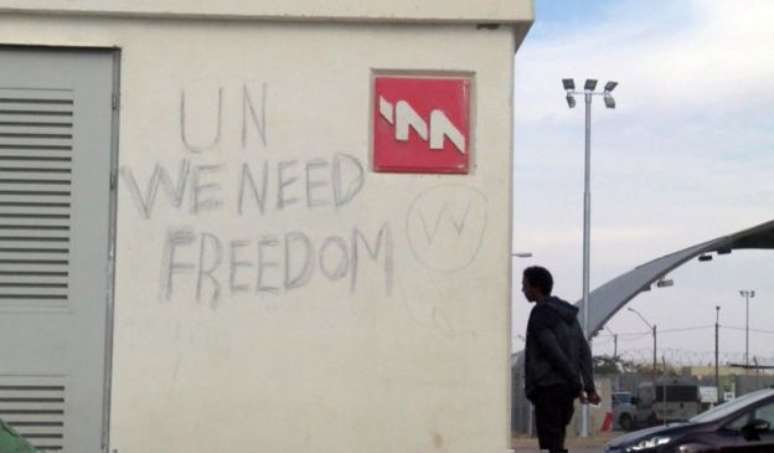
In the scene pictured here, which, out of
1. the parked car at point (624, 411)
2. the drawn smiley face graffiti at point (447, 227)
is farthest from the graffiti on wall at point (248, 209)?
the parked car at point (624, 411)

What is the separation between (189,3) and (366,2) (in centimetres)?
78

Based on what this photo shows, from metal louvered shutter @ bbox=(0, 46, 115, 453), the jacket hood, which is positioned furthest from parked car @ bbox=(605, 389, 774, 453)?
metal louvered shutter @ bbox=(0, 46, 115, 453)

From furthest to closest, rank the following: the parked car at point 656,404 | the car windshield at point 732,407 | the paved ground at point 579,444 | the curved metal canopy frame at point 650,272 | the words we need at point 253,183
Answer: the parked car at point 656,404
the curved metal canopy frame at point 650,272
the paved ground at point 579,444
the car windshield at point 732,407
the words we need at point 253,183

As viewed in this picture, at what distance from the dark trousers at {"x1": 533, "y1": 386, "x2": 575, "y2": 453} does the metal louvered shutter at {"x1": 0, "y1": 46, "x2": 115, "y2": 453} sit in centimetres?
392

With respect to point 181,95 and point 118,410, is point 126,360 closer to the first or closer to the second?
point 118,410

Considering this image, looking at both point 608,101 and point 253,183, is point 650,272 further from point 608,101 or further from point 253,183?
point 253,183

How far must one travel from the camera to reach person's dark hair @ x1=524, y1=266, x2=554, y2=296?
934 cm

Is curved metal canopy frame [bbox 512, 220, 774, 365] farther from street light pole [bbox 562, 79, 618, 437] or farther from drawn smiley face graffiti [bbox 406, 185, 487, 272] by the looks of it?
drawn smiley face graffiti [bbox 406, 185, 487, 272]

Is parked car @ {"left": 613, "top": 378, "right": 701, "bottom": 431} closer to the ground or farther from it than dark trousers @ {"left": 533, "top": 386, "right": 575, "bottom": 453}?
closer to the ground

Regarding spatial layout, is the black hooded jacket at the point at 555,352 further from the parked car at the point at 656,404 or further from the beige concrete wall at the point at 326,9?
the parked car at the point at 656,404

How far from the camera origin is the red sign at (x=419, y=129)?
19.8 feet

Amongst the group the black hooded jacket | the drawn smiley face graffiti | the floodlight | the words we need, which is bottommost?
the black hooded jacket

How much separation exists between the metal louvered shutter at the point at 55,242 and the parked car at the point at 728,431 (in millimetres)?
10590

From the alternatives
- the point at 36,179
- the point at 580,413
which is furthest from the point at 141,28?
the point at 580,413
